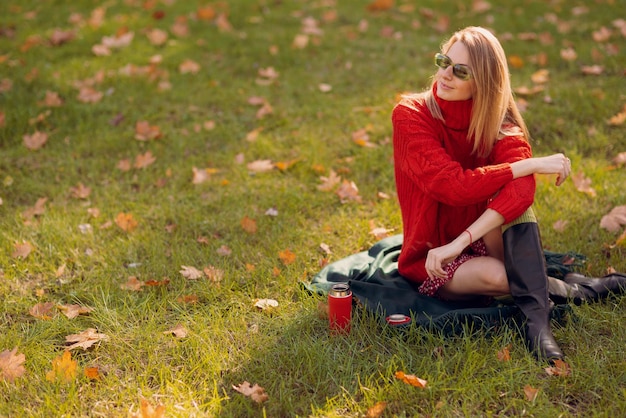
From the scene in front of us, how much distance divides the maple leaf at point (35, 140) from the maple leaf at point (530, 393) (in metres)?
3.88

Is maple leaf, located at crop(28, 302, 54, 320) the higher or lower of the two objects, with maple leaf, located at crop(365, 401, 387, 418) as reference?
lower

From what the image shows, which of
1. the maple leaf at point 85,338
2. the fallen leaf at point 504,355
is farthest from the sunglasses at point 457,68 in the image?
the maple leaf at point 85,338

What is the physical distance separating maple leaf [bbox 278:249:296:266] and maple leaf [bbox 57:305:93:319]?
101cm

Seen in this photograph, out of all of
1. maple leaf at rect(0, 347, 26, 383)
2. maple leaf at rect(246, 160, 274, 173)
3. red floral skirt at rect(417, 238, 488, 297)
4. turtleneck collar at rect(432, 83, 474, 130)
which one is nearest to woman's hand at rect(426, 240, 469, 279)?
red floral skirt at rect(417, 238, 488, 297)

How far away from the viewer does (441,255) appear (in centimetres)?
277

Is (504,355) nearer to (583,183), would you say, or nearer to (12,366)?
(583,183)

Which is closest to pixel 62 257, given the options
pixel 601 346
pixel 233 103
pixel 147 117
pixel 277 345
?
pixel 277 345

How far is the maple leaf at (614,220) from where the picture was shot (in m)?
3.65

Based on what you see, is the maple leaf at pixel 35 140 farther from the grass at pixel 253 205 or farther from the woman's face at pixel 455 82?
the woman's face at pixel 455 82

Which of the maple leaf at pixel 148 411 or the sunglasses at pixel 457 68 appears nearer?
the maple leaf at pixel 148 411

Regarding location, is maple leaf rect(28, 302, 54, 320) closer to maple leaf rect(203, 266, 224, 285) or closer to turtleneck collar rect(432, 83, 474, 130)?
maple leaf rect(203, 266, 224, 285)

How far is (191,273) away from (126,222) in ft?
2.44

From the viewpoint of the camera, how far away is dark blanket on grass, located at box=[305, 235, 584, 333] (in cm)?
285

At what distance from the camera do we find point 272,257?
3584 mm
